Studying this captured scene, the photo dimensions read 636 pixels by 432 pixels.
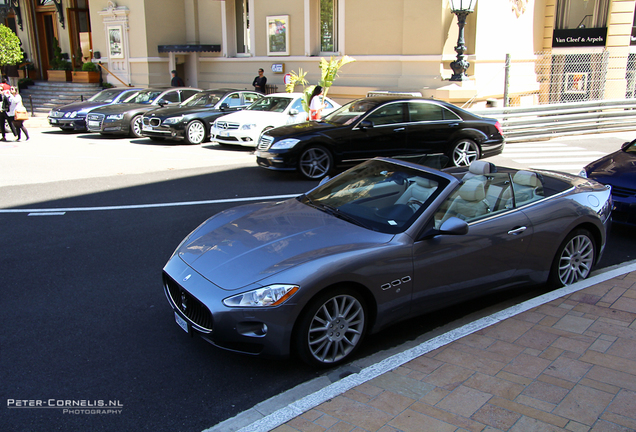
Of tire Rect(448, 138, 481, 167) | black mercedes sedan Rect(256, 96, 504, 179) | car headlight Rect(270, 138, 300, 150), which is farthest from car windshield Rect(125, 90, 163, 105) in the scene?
tire Rect(448, 138, 481, 167)

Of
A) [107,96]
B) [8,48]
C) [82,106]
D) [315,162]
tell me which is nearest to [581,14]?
[315,162]

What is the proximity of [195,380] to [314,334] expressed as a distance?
0.87 m

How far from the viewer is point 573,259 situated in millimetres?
5250

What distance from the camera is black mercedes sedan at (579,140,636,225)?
6.70 metres

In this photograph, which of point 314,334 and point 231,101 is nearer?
point 314,334

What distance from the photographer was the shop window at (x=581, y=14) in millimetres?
23484

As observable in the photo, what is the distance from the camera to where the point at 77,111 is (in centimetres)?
1783

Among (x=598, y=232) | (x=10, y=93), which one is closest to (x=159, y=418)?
(x=598, y=232)

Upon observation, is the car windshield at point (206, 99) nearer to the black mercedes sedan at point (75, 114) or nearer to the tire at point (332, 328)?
the black mercedes sedan at point (75, 114)

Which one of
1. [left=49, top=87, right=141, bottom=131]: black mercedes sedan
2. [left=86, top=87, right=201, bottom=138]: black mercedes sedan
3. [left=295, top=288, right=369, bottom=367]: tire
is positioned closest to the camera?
[left=295, top=288, right=369, bottom=367]: tire

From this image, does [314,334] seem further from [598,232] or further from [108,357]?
[598,232]

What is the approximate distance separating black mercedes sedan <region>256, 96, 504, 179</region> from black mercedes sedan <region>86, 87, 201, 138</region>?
294 inches

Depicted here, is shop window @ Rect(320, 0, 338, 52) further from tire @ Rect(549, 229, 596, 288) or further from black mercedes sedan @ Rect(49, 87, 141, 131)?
tire @ Rect(549, 229, 596, 288)

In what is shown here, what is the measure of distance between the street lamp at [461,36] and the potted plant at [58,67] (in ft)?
64.7
